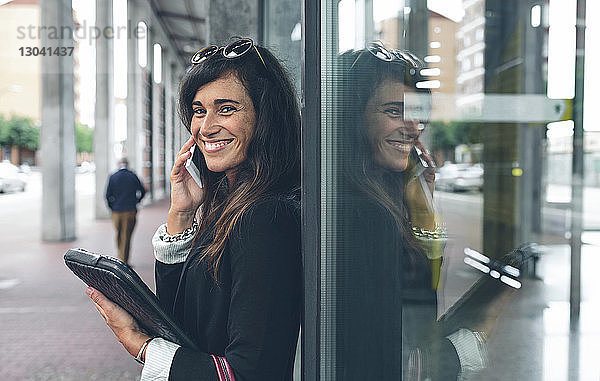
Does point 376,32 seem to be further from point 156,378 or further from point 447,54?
point 156,378

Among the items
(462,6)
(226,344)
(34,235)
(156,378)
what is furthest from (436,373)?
(34,235)

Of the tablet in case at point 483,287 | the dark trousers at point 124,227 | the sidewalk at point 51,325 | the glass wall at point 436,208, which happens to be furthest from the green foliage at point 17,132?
the tablet in case at point 483,287

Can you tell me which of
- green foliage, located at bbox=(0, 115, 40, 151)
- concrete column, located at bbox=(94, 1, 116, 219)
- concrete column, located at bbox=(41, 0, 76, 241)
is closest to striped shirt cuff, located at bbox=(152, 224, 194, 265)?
concrete column, located at bbox=(41, 0, 76, 241)

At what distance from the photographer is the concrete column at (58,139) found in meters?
12.2

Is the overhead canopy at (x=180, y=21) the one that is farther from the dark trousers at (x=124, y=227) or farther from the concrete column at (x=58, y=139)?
the dark trousers at (x=124, y=227)

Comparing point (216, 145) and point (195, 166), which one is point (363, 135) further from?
point (195, 166)

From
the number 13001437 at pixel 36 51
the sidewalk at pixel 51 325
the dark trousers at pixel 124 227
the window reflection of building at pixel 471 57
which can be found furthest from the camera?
the dark trousers at pixel 124 227

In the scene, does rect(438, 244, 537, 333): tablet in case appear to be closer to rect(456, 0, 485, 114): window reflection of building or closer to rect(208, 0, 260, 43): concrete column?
rect(456, 0, 485, 114): window reflection of building

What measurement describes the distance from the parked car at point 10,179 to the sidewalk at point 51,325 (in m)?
12.7

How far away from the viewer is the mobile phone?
1573 millimetres

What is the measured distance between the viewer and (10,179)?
23.8m

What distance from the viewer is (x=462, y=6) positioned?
6.16 feet

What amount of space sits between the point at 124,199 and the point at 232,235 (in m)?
8.20

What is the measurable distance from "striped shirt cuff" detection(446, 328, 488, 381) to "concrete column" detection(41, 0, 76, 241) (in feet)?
39.1
